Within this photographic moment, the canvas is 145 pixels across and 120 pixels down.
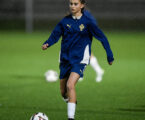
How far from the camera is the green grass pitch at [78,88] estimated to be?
7.90 meters

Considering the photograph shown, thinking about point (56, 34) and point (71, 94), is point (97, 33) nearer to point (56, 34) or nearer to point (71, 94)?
point (56, 34)

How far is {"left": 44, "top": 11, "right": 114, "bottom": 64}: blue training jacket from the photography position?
7.03 meters

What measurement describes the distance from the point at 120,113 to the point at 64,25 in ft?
5.89

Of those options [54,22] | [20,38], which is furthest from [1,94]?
[54,22]

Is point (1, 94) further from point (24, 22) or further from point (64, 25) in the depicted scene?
point (24, 22)

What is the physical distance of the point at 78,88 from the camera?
10.6m

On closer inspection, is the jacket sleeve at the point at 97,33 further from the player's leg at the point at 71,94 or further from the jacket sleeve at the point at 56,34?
the player's leg at the point at 71,94

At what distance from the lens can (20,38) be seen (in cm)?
2491

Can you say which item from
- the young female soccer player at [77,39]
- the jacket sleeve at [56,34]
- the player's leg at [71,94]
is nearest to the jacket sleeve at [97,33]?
the young female soccer player at [77,39]

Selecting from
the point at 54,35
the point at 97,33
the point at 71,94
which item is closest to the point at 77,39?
the point at 97,33

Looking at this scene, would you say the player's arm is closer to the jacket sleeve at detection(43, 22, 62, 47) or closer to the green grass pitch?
the jacket sleeve at detection(43, 22, 62, 47)

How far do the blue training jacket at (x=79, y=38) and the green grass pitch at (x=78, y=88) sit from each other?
39.7 inches

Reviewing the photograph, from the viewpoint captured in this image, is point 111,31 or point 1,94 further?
point 111,31

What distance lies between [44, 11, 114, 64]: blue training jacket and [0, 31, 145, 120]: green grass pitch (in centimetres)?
101
